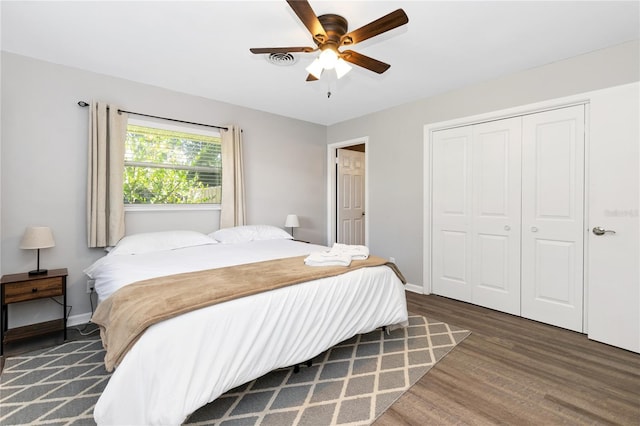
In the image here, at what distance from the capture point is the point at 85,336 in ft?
8.71

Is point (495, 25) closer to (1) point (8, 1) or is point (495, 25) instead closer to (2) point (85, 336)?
(1) point (8, 1)

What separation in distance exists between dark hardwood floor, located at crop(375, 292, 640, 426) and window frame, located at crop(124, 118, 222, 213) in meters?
2.97

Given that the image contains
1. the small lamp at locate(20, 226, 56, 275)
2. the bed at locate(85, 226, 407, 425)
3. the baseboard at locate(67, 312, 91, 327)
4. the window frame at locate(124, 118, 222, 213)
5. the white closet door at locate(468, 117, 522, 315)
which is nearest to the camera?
the bed at locate(85, 226, 407, 425)

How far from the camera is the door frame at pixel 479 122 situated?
8.64 ft

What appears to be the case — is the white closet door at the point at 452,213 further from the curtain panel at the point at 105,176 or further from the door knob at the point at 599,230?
the curtain panel at the point at 105,176

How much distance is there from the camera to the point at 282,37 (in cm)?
238

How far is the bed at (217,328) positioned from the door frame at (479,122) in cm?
142

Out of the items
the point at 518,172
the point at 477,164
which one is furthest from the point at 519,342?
the point at 477,164

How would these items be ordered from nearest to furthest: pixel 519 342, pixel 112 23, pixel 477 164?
1. pixel 112 23
2. pixel 519 342
3. pixel 477 164

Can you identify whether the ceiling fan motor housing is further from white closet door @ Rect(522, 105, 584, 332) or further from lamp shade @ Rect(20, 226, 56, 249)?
lamp shade @ Rect(20, 226, 56, 249)

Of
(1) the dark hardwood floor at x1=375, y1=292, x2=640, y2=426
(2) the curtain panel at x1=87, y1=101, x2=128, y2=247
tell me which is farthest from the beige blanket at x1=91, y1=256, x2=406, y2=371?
(2) the curtain panel at x1=87, y1=101, x2=128, y2=247

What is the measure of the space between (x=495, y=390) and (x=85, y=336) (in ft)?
10.8

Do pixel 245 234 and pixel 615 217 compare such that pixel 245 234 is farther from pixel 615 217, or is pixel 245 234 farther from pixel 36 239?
pixel 615 217

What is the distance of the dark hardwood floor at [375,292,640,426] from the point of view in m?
1.65
